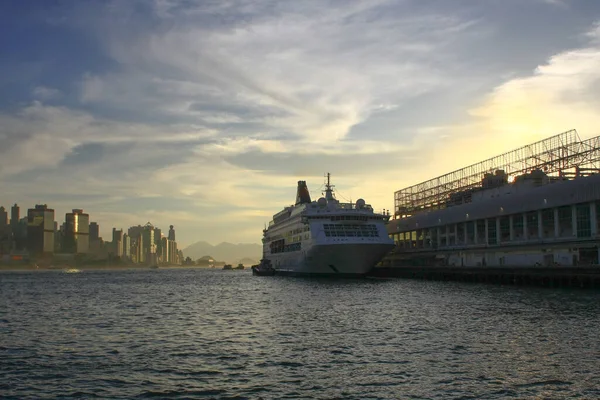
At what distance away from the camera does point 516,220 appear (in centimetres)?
8944

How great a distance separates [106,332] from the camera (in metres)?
37.8

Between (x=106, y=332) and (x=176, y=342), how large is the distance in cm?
717

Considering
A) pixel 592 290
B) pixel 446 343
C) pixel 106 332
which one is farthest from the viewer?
pixel 592 290

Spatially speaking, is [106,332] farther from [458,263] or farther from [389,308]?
[458,263]

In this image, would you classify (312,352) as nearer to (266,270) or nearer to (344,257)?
(344,257)

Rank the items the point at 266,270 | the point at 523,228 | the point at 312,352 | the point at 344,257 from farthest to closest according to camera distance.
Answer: the point at 266,270 < the point at 344,257 < the point at 523,228 < the point at 312,352

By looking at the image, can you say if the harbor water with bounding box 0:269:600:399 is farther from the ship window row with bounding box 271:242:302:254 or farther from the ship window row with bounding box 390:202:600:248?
the ship window row with bounding box 271:242:302:254

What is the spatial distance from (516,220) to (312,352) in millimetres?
68672

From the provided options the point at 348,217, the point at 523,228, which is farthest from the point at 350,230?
the point at 523,228

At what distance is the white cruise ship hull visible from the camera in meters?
90.9

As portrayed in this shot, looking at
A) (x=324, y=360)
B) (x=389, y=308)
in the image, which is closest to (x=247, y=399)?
(x=324, y=360)

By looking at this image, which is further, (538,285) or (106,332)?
(538,285)

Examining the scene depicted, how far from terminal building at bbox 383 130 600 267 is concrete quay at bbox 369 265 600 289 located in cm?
549

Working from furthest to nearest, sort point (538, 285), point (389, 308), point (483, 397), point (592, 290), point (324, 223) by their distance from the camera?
point (324, 223) < point (538, 285) < point (592, 290) < point (389, 308) < point (483, 397)
